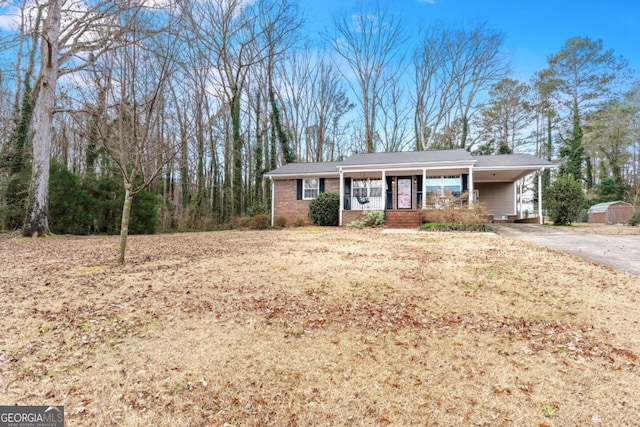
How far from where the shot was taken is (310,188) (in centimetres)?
1872

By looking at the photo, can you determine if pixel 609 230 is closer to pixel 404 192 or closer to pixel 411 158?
pixel 404 192

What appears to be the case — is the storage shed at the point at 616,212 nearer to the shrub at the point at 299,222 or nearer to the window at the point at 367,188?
the window at the point at 367,188

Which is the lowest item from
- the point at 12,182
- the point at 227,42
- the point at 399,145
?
the point at 12,182

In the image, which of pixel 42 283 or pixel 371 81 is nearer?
pixel 42 283

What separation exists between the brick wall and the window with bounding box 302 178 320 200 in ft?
1.31

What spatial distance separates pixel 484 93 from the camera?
27156 millimetres

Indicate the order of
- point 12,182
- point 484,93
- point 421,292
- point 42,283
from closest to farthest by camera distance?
1. point 421,292
2. point 42,283
3. point 12,182
4. point 484,93

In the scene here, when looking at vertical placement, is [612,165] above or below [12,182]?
above

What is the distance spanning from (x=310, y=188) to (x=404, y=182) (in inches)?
213

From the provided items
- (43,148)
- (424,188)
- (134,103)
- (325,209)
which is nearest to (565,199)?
(424,188)

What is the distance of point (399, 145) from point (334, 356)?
28.0 m

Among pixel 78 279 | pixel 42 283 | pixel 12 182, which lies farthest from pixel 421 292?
pixel 12 182

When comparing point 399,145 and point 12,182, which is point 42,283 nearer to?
point 12,182

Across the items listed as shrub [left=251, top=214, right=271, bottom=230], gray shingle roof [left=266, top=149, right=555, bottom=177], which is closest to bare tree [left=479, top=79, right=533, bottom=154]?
gray shingle roof [left=266, top=149, right=555, bottom=177]
